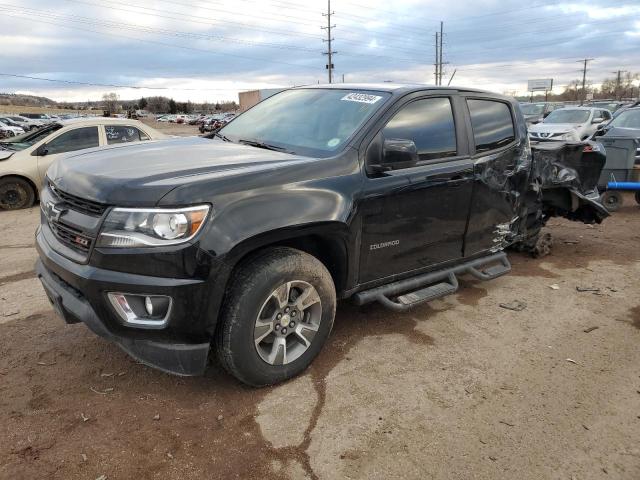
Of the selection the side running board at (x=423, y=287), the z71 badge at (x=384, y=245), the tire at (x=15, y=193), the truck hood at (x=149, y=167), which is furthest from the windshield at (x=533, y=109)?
the truck hood at (x=149, y=167)

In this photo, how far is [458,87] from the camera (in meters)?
4.30

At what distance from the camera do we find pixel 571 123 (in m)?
17.2

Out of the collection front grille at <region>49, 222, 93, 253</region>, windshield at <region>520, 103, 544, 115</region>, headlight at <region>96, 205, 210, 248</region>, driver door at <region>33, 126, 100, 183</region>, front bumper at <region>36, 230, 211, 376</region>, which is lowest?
front bumper at <region>36, 230, 211, 376</region>

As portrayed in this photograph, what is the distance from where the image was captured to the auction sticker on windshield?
3.71m

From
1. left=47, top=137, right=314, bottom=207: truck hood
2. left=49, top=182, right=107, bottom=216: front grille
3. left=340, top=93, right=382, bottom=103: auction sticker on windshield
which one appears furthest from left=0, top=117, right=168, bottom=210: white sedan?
left=49, top=182, right=107, bottom=216: front grille

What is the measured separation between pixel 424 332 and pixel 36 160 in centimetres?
771

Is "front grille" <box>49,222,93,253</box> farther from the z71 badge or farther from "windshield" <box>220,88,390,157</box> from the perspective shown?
the z71 badge

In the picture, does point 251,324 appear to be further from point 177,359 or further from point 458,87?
point 458,87

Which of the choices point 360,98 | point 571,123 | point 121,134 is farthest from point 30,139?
point 571,123

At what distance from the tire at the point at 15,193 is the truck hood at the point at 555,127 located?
14731mm

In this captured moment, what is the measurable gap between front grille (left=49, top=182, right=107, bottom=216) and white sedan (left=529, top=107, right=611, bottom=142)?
15.4 meters

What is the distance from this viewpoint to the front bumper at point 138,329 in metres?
2.60

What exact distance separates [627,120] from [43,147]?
41.5ft

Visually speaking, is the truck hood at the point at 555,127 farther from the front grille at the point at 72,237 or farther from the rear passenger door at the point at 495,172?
the front grille at the point at 72,237
